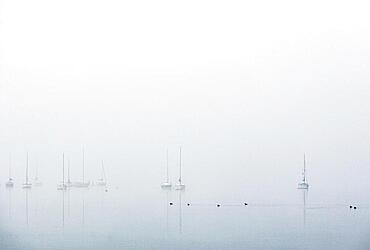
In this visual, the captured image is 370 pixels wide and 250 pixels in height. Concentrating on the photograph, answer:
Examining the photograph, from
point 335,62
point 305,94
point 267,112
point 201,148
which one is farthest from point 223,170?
point 335,62

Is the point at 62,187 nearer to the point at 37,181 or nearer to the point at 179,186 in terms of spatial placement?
the point at 37,181

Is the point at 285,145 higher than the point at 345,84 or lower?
lower

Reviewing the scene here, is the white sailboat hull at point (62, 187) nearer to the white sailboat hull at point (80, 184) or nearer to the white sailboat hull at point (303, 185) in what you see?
the white sailboat hull at point (80, 184)

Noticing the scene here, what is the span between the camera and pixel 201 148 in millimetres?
2982

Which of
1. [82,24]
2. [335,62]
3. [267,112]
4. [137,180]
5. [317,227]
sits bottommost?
[317,227]

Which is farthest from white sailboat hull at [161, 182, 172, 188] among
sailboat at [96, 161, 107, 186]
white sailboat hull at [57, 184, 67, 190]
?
white sailboat hull at [57, 184, 67, 190]

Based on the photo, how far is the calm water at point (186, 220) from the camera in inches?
115

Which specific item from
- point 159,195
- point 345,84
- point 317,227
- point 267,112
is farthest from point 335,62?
point 159,195

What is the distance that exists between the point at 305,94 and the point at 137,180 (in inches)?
34.6

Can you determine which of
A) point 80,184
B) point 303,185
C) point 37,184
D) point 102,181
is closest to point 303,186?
point 303,185

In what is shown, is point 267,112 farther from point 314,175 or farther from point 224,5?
point 224,5

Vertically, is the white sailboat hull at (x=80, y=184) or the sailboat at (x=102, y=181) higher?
the sailboat at (x=102, y=181)

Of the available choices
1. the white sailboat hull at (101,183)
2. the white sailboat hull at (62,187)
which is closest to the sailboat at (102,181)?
the white sailboat hull at (101,183)

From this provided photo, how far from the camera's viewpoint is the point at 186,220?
2947 mm
